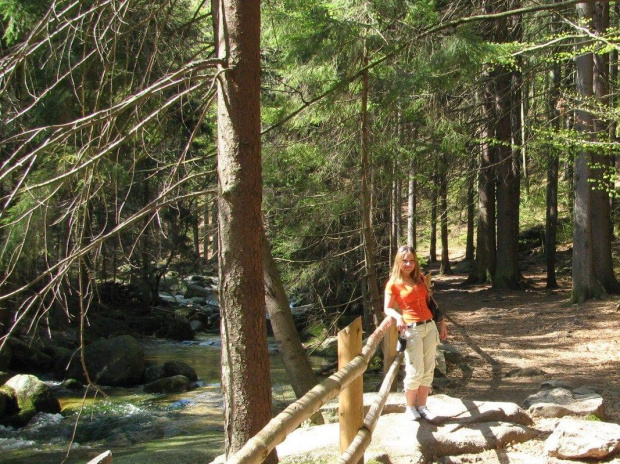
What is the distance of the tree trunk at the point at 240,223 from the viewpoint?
14.7 feet

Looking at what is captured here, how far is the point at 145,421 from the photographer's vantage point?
11.9 meters

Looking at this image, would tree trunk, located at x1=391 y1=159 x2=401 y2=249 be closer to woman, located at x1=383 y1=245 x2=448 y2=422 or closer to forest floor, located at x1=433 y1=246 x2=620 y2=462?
forest floor, located at x1=433 y1=246 x2=620 y2=462

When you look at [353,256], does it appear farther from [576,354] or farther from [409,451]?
[409,451]

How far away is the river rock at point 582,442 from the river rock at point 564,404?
1.07 metres

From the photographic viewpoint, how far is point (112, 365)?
15.1 meters

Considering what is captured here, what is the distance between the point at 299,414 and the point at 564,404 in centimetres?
459

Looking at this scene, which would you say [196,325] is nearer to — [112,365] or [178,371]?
[112,365]

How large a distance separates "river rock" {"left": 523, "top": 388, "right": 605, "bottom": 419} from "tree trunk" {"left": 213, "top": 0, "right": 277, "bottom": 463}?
11.3ft

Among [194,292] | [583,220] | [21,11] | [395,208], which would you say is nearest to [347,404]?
[21,11]

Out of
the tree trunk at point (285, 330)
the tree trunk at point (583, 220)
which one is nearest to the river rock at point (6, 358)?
the tree trunk at point (285, 330)

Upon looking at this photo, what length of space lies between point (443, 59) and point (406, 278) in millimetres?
3814

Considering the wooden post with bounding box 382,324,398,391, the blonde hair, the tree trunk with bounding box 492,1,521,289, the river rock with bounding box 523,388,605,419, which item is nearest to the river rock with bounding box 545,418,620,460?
the river rock with bounding box 523,388,605,419

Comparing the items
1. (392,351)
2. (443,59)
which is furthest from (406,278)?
(443,59)

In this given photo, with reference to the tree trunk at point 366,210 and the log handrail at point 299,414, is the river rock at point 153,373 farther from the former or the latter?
the log handrail at point 299,414
